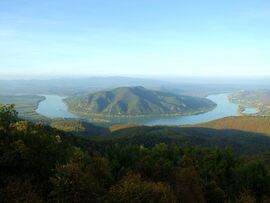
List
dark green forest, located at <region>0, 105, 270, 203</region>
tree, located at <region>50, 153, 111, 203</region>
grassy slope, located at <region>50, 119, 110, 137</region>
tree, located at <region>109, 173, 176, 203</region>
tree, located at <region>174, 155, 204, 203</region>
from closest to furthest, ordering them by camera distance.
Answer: tree, located at <region>109, 173, 176, 203</region>, tree, located at <region>50, 153, 111, 203</region>, dark green forest, located at <region>0, 105, 270, 203</region>, tree, located at <region>174, 155, 204, 203</region>, grassy slope, located at <region>50, 119, 110, 137</region>

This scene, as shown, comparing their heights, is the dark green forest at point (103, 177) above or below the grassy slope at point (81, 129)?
above

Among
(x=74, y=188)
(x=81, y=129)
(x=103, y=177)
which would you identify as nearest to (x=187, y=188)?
(x=103, y=177)

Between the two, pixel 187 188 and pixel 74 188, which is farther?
pixel 187 188

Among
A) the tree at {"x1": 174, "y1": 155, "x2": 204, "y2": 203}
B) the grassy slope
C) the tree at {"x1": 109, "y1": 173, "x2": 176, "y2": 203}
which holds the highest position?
the tree at {"x1": 109, "y1": 173, "x2": 176, "y2": 203}

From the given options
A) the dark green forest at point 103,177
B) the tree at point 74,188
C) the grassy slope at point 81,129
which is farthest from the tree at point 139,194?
the grassy slope at point 81,129

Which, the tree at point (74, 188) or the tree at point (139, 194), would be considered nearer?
the tree at point (139, 194)

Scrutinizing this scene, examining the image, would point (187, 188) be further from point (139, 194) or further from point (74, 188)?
point (74, 188)

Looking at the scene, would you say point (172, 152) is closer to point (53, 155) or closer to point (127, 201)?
point (53, 155)

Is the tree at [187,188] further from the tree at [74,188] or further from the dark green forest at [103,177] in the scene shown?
the tree at [74,188]

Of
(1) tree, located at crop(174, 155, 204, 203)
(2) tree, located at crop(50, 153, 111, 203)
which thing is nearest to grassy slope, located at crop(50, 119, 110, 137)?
(1) tree, located at crop(174, 155, 204, 203)

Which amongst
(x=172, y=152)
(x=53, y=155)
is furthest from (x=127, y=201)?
(x=172, y=152)

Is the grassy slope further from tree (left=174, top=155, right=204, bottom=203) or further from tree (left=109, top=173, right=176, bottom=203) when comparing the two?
tree (left=109, top=173, right=176, bottom=203)
